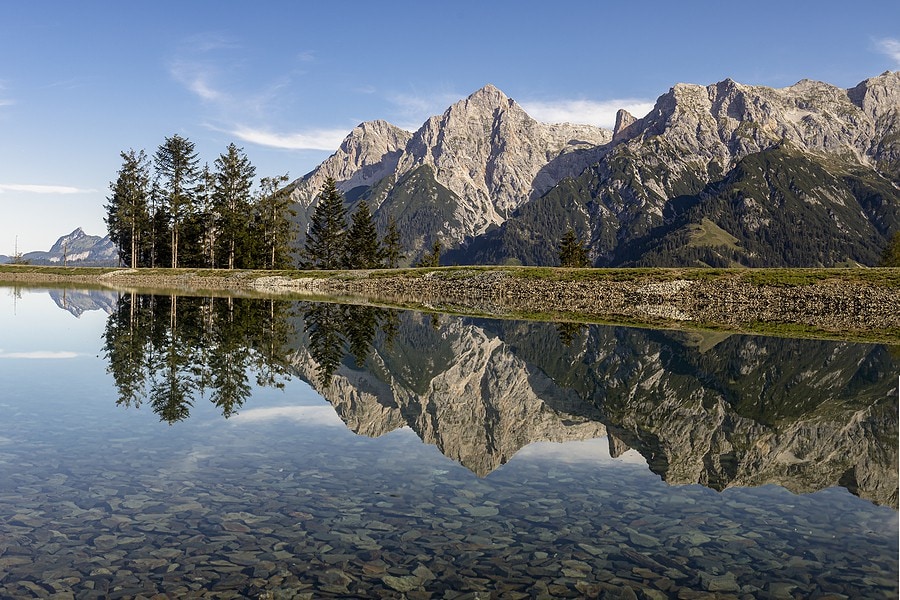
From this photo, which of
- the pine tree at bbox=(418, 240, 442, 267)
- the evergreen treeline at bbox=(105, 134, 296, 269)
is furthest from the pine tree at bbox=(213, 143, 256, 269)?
the pine tree at bbox=(418, 240, 442, 267)

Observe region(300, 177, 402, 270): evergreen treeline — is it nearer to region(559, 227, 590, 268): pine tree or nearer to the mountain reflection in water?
region(559, 227, 590, 268): pine tree

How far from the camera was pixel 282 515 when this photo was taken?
11836mm

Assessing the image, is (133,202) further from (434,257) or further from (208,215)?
(434,257)

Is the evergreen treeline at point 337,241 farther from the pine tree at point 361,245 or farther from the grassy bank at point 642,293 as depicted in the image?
the grassy bank at point 642,293

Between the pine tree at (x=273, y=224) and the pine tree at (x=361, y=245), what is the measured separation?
42.4ft

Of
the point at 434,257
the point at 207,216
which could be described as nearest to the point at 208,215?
the point at 207,216

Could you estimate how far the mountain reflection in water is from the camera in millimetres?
17109

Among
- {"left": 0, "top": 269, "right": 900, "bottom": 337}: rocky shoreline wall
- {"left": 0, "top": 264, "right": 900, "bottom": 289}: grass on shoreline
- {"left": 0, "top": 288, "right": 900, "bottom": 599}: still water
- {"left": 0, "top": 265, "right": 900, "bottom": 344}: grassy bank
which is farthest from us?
{"left": 0, "top": 264, "right": 900, "bottom": 289}: grass on shoreline

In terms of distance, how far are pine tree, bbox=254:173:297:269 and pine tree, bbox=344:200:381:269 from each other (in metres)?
12.9

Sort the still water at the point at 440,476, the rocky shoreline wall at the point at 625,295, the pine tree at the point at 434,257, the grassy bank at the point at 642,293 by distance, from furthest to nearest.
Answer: the pine tree at the point at 434,257 < the rocky shoreline wall at the point at 625,295 < the grassy bank at the point at 642,293 < the still water at the point at 440,476

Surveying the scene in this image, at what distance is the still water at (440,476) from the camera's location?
9.75 meters

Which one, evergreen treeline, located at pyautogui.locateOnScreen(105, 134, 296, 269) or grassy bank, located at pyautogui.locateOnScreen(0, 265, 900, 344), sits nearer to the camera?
grassy bank, located at pyautogui.locateOnScreen(0, 265, 900, 344)

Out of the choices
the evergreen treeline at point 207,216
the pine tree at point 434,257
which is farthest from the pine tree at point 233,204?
the pine tree at point 434,257

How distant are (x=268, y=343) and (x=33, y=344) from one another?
12444 millimetres
